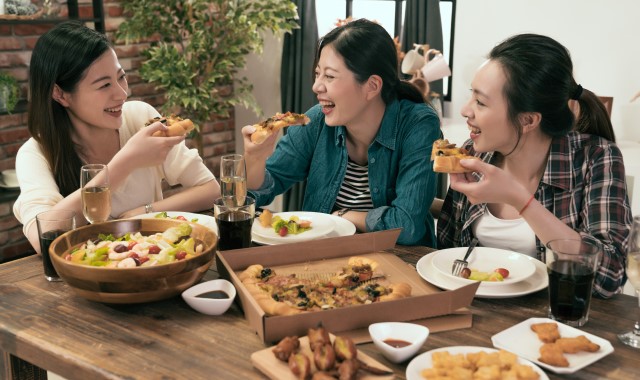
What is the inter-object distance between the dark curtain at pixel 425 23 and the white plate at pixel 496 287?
277 centimetres

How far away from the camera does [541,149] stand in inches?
83.3

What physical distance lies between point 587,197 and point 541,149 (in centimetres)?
22

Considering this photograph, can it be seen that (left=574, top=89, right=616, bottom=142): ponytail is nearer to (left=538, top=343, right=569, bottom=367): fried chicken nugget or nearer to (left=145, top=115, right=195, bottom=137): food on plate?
(left=538, top=343, right=569, bottom=367): fried chicken nugget

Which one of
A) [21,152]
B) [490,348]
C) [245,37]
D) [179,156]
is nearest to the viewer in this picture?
[490,348]

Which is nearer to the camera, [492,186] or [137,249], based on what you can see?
[137,249]

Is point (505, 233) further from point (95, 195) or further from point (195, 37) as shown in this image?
point (195, 37)

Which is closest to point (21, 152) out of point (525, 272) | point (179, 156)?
point (179, 156)

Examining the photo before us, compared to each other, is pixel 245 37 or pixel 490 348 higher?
pixel 245 37

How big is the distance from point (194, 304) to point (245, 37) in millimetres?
3114

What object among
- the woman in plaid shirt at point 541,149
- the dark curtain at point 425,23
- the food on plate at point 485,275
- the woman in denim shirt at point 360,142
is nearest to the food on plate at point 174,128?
the woman in denim shirt at point 360,142

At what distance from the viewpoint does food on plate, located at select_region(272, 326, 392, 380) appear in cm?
126

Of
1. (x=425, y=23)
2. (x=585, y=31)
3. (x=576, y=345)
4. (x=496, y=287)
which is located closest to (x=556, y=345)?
(x=576, y=345)

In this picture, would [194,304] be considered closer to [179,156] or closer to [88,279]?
[88,279]

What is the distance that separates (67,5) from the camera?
4.15 metres
